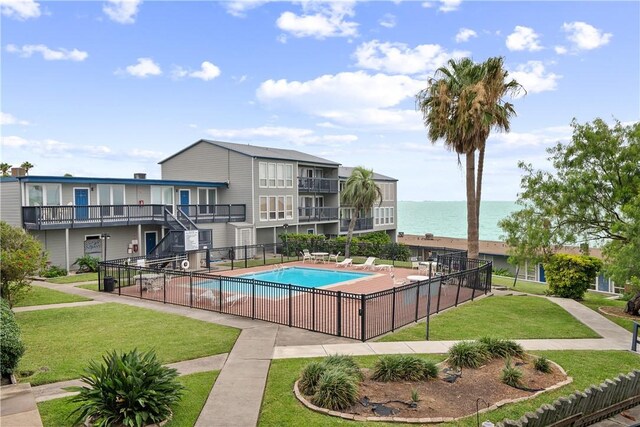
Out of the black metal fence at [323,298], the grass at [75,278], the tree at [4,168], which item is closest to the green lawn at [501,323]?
the black metal fence at [323,298]

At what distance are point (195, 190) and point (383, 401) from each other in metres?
30.7

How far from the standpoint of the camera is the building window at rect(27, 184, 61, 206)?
26.0 metres

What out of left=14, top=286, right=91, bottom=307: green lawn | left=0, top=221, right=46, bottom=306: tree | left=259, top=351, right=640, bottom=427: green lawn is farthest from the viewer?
left=14, top=286, right=91, bottom=307: green lawn

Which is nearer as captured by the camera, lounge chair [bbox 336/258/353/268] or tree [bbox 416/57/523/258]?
tree [bbox 416/57/523/258]

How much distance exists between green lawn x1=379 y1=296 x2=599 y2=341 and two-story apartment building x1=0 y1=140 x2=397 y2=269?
18.5m

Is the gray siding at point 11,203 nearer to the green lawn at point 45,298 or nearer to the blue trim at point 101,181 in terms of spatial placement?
the blue trim at point 101,181

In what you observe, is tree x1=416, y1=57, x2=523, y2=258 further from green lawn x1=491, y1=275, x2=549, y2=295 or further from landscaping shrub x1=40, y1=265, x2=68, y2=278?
landscaping shrub x1=40, y1=265, x2=68, y2=278

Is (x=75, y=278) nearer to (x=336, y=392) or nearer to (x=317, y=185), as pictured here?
(x=336, y=392)

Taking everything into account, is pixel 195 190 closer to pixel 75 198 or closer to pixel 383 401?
pixel 75 198

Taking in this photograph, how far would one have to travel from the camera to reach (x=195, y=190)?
36.0 meters

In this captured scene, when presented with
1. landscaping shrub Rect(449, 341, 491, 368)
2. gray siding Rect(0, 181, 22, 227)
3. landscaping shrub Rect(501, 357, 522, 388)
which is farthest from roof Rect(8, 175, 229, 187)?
landscaping shrub Rect(501, 357, 522, 388)

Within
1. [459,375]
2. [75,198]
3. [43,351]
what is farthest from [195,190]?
[459,375]

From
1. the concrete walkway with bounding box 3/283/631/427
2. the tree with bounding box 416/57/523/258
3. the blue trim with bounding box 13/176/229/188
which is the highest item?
the tree with bounding box 416/57/523/258

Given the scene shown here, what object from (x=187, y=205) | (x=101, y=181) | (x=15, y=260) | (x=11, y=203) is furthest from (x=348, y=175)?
(x=15, y=260)
